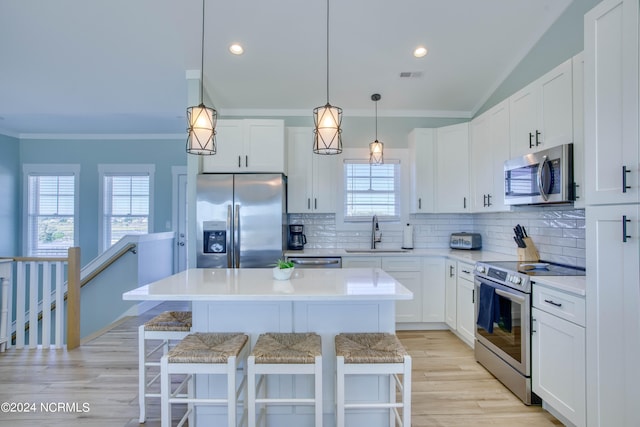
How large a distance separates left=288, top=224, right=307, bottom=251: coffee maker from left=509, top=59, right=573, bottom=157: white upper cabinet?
97.2 inches

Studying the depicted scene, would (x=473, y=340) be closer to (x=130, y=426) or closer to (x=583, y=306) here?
(x=583, y=306)

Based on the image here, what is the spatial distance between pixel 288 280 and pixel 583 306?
1735 millimetres

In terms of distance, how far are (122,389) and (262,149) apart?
8.56 ft

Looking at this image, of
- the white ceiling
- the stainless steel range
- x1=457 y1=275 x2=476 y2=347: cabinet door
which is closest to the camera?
the stainless steel range

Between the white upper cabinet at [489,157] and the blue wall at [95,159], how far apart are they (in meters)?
4.76

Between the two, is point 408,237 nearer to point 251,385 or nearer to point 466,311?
point 466,311

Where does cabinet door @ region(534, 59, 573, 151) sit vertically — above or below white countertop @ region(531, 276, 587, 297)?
above

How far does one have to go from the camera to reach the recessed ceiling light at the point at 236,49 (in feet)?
10.8

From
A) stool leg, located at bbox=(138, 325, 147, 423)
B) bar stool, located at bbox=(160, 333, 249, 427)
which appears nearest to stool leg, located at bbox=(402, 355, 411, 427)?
bar stool, located at bbox=(160, 333, 249, 427)

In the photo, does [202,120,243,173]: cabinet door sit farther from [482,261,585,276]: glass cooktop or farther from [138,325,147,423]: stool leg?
[482,261,585,276]: glass cooktop

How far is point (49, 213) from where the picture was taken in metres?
5.91

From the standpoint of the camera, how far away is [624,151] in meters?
1.62

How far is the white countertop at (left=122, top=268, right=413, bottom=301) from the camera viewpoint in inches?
69.6

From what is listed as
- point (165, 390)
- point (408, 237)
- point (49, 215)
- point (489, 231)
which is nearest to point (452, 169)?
point (489, 231)
